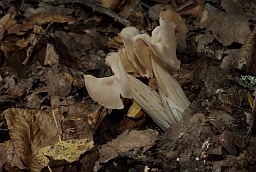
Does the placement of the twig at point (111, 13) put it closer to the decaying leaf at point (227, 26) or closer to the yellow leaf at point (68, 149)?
the decaying leaf at point (227, 26)

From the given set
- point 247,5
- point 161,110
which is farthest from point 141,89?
point 247,5

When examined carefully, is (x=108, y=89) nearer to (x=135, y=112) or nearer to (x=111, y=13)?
(x=135, y=112)

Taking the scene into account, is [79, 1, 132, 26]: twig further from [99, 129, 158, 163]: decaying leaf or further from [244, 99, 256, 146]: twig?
[244, 99, 256, 146]: twig

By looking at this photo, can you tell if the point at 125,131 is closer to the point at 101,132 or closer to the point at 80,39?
the point at 101,132

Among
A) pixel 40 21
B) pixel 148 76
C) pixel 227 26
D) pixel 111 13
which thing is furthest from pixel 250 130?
pixel 40 21

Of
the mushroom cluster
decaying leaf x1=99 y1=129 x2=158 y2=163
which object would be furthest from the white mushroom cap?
decaying leaf x1=99 y1=129 x2=158 y2=163

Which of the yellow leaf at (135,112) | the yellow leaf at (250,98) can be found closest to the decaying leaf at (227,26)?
the yellow leaf at (250,98)
